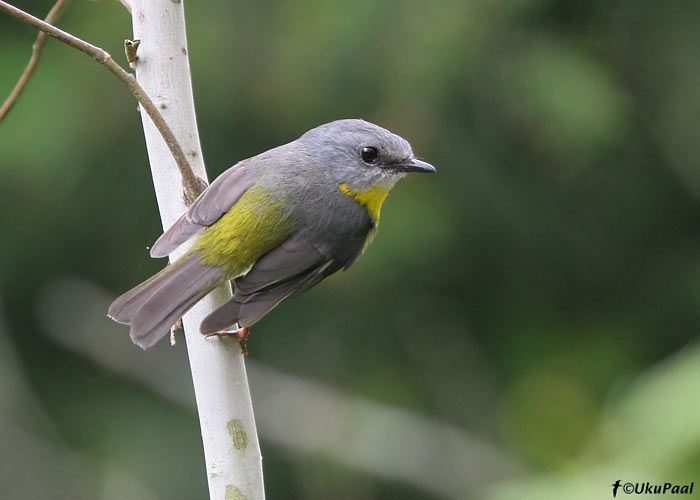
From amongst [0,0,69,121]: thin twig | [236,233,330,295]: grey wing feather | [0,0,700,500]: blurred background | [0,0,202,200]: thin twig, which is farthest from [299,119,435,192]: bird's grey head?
[0,0,700,500]: blurred background

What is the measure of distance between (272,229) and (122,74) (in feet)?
2.99

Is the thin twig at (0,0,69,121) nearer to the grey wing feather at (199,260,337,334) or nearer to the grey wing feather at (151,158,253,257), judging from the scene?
the grey wing feather at (151,158,253,257)

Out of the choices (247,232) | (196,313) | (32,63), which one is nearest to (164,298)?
(196,313)

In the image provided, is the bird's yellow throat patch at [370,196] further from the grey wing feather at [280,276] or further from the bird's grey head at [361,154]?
the grey wing feather at [280,276]

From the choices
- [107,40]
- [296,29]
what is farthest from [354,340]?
[107,40]

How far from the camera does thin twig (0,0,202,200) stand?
8.84ft

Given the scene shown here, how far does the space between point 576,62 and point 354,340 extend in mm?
2497

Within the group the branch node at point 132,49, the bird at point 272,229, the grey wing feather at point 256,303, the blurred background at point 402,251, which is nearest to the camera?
the grey wing feather at point 256,303

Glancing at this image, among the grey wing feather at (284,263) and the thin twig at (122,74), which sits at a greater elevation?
the thin twig at (122,74)

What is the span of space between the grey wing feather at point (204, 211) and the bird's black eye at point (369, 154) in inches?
20.8

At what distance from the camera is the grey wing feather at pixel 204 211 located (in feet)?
10.3

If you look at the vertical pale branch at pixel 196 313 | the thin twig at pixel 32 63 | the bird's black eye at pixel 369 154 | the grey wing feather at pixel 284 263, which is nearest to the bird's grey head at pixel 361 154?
the bird's black eye at pixel 369 154

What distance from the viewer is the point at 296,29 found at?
238 inches

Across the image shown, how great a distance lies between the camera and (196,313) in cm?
305
